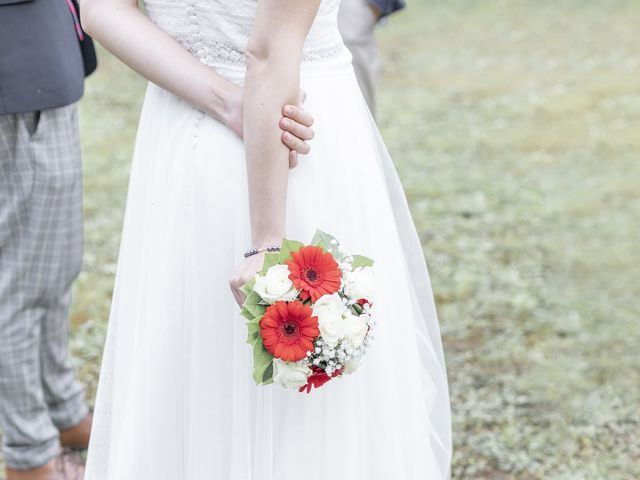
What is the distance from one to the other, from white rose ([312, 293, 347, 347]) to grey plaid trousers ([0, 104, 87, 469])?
1.24 m

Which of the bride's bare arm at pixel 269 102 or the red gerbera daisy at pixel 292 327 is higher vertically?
the bride's bare arm at pixel 269 102

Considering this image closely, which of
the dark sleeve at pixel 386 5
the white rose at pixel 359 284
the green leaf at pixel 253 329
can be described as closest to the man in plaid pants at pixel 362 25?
the dark sleeve at pixel 386 5

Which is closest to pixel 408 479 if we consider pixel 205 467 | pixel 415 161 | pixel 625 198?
pixel 205 467

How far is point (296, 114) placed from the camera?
208 cm

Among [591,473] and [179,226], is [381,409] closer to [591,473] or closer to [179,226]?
[179,226]

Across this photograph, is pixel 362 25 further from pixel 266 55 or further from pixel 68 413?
pixel 266 55

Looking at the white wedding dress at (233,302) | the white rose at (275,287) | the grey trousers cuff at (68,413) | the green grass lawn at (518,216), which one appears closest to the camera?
the white rose at (275,287)

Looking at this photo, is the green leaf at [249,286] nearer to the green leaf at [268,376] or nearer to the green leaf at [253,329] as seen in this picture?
the green leaf at [253,329]

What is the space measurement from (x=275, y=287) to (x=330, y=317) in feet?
0.42

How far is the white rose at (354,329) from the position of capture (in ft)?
6.64

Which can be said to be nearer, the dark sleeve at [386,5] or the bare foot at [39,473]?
the bare foot at [39,473]

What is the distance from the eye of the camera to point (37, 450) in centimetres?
320

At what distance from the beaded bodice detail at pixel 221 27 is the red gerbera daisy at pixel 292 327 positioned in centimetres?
59

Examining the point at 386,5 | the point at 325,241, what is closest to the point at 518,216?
the point at 386,5
